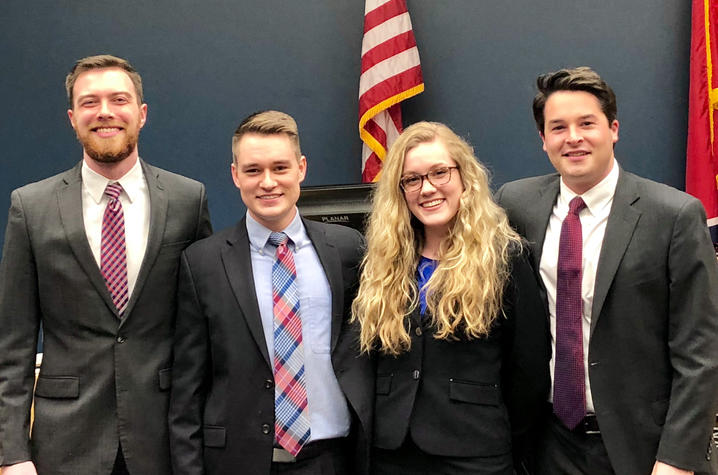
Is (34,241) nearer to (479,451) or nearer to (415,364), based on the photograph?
(415,364)

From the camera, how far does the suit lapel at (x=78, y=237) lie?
1686mm

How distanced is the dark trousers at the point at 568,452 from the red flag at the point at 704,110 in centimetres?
186

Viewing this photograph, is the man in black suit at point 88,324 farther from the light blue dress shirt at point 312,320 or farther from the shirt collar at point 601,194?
the shirt collar at point 601,194

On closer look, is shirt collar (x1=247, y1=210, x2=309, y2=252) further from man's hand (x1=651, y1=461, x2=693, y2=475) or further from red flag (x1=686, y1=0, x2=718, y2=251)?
red flag (x1=686, y1=0, x2=718, y2=251)

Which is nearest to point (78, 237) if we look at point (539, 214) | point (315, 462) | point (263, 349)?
point (263, 349)

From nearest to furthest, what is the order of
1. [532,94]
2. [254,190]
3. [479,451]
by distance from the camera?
1. [479,451]
2. [254,190]
3. [532,94]

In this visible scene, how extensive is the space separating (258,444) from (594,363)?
33.4 inches

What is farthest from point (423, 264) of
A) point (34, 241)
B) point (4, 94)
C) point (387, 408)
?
point (4, 94)

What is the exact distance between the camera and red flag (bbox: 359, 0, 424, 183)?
3.31m

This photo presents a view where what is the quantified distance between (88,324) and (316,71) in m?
2.22

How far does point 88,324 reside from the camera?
170 centimetres

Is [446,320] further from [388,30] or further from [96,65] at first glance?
[388,30]

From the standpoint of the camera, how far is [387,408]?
164cm

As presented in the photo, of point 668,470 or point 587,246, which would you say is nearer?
point 668,470
